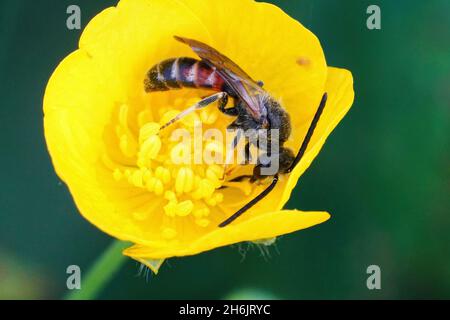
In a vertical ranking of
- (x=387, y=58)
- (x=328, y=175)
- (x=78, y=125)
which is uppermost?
(x=387, y=58)

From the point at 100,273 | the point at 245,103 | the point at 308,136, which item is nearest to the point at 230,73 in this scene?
the point at 245,103

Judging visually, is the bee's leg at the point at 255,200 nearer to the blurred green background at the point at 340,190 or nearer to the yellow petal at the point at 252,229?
the yellow petal at the point at 252,229

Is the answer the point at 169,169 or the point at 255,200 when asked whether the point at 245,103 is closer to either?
the point at 255,200

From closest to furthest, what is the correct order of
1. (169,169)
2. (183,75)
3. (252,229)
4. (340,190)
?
(252,229)
(183,75)
(169,169)
(340,190)

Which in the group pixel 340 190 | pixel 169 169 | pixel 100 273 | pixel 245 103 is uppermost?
pixel 245 103

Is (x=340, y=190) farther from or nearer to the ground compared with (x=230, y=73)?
nearer to the ground

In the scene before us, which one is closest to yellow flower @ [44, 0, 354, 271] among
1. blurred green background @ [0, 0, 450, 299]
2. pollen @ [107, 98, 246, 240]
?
pollen @ [107, 98, 246, 240]
